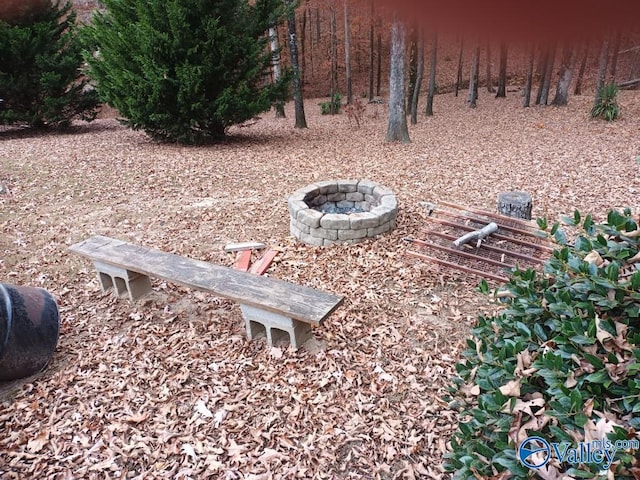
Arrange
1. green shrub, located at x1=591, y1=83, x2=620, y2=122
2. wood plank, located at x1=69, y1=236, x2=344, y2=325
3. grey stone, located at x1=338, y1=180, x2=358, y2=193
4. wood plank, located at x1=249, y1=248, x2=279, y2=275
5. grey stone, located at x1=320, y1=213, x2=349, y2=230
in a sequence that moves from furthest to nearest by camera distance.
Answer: green shrub, located at x1=591, y1=83, x2=620, y2=122
grey stone, located at x1=338, y1=180, x2=358, y2=193
grey stone, located at x1=320, y1=213, x2=349, y2=230
wood plank, located at x1=249, y1=248, x2=279, y2=275
wood plank, located at x1=69, y1=236, x2=344, y2=325

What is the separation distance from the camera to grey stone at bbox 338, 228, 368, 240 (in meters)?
4.61

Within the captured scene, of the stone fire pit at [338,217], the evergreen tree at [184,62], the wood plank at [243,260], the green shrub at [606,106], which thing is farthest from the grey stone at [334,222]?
the green shrub at [606,106]

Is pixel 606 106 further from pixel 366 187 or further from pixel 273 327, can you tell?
pixel 273 327

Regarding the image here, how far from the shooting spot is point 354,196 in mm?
5539

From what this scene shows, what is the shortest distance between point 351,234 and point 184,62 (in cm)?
685

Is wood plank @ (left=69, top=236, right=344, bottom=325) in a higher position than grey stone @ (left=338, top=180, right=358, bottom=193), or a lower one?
lower

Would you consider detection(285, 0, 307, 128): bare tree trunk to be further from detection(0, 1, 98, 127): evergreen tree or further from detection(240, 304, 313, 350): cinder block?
detection(240, 304, 313, 350): cinder block

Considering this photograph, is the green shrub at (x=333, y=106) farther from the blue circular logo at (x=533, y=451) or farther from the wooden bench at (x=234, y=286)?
the blue circular logo at (x=533, y=451)

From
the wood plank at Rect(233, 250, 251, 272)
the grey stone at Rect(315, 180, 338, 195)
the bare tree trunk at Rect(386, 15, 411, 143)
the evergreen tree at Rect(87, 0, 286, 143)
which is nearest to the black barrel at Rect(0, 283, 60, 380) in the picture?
the wood plank at Rect(233, 250, 251, 272)

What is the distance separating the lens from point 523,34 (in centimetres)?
59

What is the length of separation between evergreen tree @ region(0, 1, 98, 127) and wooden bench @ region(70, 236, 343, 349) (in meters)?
9.98

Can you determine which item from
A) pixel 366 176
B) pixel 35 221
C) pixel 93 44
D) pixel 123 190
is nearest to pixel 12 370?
pixel 35 221

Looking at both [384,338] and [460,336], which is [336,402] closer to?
[384,338]

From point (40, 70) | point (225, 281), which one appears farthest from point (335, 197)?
point (40, 70)
